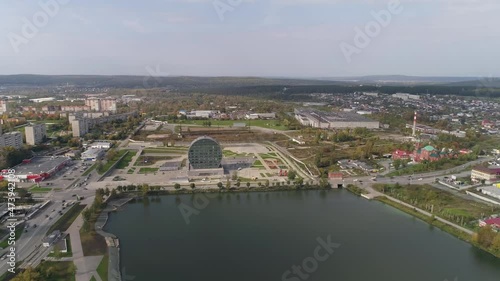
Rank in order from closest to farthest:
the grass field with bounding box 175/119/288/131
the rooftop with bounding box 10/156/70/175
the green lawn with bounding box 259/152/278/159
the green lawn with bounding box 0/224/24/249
A: 1. the green lawn with bounding box 0/224/24/249
2. the rooftop with bounding box 10/156/70/175
3. the green lawn with bounding box 259/152/278/159
4. the grass field with bounding box 175/119/288/131

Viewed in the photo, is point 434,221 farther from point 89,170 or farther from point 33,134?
point 33,134

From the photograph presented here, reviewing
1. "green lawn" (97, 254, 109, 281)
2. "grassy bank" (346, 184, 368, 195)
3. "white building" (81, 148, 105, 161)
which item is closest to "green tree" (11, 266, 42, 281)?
"green lawn" (97, 254, 109, 281)

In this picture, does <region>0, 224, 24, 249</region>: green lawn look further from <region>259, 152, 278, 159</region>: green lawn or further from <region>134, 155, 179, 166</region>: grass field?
<region>259, 152, 278, 159</region>: green lawn

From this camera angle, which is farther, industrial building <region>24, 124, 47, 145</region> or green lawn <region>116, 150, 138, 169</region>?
industrial building <region>24, 124, 47, 145</region>

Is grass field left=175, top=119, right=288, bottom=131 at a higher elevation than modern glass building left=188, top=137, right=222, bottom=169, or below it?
below

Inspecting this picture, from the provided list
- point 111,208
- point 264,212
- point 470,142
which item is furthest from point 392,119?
point 111,208

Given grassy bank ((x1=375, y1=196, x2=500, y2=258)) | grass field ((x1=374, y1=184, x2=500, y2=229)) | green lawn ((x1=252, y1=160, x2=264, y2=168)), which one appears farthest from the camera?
green lawn ((x1=252, y1=160, x2=264, y2=168))
